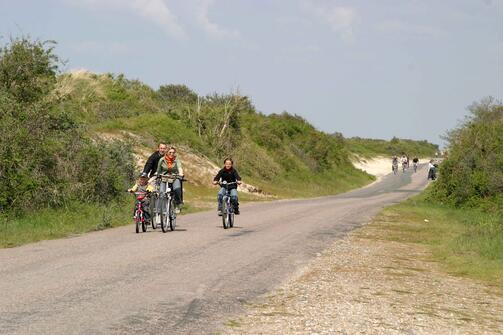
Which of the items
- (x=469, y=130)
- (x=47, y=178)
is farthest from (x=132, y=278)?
(x=469, y=130)

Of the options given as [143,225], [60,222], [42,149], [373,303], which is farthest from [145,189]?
[373,303]

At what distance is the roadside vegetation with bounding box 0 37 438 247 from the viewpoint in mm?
20047

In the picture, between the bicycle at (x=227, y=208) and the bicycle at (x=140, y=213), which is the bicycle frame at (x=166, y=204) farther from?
the bicycle at (x=227, y=208)

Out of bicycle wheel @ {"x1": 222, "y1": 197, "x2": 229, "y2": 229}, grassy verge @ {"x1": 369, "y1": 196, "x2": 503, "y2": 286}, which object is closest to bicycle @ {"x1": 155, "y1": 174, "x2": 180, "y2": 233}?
bicycle wheel @ {"x1": 222, "y1": 197, "x2": 229, "y2": 229}

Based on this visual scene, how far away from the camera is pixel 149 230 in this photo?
18.5 m

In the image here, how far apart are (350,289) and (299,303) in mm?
1545

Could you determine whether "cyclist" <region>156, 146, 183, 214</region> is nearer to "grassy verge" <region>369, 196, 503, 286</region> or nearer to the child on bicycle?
the child on bicycle

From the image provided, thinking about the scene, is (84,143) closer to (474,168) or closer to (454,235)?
(454,235)

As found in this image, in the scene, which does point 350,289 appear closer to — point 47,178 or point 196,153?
point 47,178

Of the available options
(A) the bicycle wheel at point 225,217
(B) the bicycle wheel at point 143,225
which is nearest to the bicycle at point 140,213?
(B) the bicycle wheel at point 143,225

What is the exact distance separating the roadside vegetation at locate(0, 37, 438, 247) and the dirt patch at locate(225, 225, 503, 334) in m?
7.41

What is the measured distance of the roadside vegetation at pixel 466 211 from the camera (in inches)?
615

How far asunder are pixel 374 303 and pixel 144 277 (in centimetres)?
342

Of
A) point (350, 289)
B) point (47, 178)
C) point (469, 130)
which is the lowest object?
point (350, 289)
